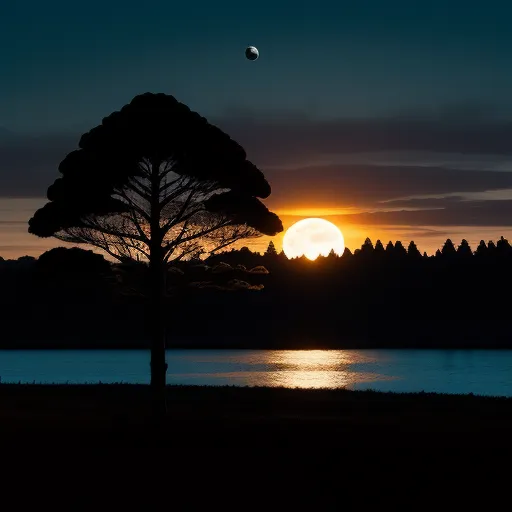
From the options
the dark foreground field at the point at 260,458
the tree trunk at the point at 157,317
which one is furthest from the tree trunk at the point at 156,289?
the dark foreground field at the point at 260,458

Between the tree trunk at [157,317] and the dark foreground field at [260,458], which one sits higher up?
the tree trunk at [157,317]

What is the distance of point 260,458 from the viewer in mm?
23797

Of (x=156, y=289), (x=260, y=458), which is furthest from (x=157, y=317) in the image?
(x=260, y=458)

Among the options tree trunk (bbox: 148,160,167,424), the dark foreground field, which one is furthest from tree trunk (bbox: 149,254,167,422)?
the dark foreground field

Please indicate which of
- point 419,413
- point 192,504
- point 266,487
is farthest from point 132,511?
point 419,413

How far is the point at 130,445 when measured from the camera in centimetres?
2648

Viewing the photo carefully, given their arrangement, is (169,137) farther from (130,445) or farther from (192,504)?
(192,504)

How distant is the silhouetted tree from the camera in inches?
1353

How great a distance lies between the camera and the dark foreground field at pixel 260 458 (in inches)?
760

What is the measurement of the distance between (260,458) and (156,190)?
48.0 ft

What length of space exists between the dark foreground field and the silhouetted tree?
18.9 feet

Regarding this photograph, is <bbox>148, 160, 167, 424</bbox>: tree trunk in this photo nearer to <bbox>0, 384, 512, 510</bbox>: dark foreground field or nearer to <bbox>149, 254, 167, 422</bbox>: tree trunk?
<bbox>149, 254, 167, 422</bbox>: tree trunk

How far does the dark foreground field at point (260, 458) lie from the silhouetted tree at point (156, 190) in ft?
18.9

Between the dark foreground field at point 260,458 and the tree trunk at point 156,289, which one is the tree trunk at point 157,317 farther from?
the dark foreground field at point 260,458
